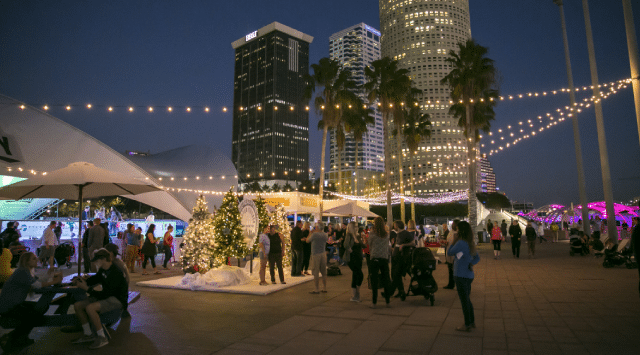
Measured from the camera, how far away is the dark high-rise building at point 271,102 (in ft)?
235

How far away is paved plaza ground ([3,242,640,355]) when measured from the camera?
15.4 feet

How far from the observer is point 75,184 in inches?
364

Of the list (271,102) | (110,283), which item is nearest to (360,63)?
(271,102)

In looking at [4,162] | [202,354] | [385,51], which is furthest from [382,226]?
[385,51]

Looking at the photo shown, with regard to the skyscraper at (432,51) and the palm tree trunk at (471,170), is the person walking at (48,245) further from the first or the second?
the skyscraper at (432,51)

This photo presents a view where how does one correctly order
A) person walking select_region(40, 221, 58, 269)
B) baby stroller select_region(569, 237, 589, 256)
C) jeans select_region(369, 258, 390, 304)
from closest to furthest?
jeans select_region(369, 258, 390, 304), person walking select_region(40, 221, 58, 269), baby stroller select_region(569, 237, 589, 256)

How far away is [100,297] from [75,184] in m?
5.29

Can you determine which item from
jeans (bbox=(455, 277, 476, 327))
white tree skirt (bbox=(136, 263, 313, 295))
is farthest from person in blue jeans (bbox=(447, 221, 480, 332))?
white tree skirt (bbox=(136, 263, 313, 295))

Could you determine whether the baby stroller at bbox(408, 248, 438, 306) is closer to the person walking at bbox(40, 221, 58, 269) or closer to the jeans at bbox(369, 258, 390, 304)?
the jeans at bbox(369, 258, 390, 304)

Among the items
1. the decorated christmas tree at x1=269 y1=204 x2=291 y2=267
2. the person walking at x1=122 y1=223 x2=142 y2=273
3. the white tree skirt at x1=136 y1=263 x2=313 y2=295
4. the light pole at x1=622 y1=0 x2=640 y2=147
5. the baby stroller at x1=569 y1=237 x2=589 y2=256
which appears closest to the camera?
the white tree skirt at x1=136 y1=263 x2=313 y2=295

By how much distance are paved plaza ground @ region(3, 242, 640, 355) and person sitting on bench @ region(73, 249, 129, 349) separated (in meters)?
0.22

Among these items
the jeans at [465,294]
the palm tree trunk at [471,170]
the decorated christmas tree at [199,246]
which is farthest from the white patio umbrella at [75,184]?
the palm tree trunk at [471,170]

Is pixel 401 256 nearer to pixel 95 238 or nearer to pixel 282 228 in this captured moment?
pixel 282 228

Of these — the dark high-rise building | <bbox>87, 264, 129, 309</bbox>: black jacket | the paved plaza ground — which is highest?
the dark high-rise building
